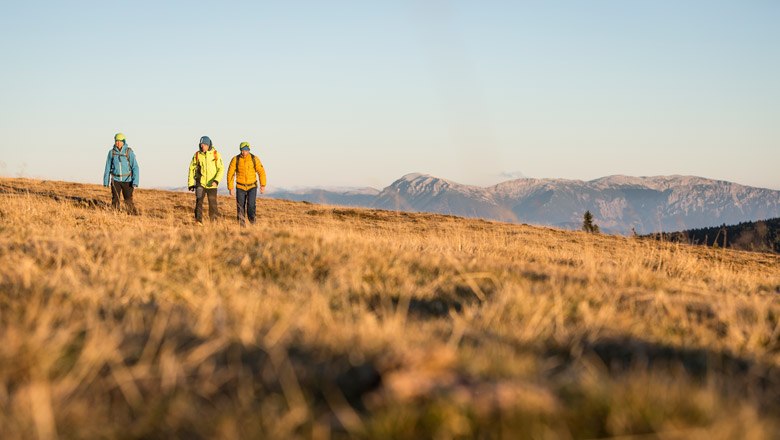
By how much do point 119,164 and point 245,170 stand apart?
4.47m

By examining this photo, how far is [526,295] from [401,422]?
3.32 meters

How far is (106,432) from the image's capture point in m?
2.28

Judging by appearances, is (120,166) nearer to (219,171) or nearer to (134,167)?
(134,167)

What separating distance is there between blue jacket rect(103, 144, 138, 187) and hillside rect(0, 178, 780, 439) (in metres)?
12.1

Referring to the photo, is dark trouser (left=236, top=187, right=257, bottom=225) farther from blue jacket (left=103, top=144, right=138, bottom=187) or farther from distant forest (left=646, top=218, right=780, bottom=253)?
distant forest (left=646, top=218, right=780, bottom=253)

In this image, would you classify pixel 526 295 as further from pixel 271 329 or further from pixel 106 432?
pixel 106 432

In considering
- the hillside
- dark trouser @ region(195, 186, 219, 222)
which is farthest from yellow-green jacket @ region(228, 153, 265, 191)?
the hillside

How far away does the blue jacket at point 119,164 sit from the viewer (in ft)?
61.9

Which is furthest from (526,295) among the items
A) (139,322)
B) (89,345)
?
(89,345)

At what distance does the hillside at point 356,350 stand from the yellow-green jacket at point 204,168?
34.3 feet

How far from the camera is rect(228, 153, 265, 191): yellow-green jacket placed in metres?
17.7

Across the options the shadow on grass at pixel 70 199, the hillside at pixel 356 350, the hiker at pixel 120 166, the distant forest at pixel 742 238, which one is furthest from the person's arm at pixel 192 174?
the distant forest at pixel 742 238

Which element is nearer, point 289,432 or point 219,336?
point 289,432

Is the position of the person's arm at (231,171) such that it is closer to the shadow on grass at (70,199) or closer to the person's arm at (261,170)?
the person's arm at (261,170)
